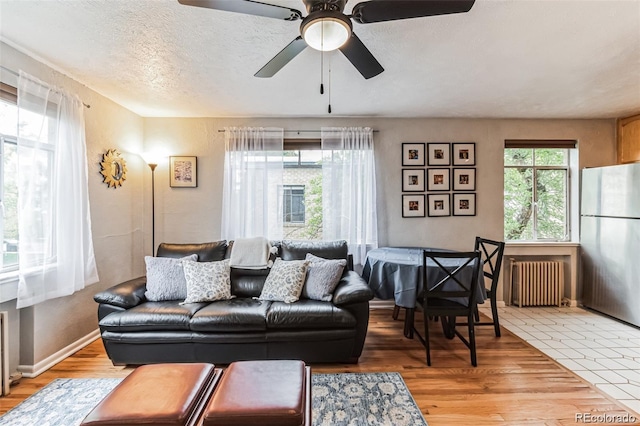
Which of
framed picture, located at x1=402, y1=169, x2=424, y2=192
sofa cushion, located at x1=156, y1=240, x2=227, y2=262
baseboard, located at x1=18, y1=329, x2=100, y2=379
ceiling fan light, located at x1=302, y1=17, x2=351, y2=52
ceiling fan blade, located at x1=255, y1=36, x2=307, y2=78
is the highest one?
ceiling fan blade, located at x1=255, y1=36, x2=307, y2=78

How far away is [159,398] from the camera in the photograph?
4.40 ft

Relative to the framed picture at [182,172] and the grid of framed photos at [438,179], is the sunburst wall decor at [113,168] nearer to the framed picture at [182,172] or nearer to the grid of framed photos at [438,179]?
the framed picture at [182,172]

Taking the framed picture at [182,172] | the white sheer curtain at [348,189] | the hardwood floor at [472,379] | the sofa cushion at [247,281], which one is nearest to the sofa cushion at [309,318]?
the hardwood floor at [472,379]

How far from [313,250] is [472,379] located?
1782 mm

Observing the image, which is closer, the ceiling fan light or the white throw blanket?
the ceiling fan light

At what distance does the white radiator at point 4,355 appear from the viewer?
6.98ft

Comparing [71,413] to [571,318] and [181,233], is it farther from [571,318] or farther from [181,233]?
[571,318]

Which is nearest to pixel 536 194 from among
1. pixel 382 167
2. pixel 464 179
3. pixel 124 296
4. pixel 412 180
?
pixel 464 179

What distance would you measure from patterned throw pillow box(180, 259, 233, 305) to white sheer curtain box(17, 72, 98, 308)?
918 mm

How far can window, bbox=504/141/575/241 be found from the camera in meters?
4.24

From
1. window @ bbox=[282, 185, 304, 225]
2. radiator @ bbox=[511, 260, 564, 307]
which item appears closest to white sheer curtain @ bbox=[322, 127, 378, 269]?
window @ bbox=[282, 185, 304, 225]

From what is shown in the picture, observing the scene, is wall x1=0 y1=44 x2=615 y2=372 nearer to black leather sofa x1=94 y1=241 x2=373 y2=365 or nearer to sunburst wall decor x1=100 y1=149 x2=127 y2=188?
sunburst wall decor x1=100 y1=149 x2=127 y2=188

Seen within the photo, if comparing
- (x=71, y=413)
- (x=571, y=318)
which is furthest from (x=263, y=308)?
(x=571, y=318)

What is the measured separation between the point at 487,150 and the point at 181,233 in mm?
4246
